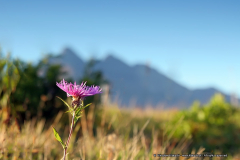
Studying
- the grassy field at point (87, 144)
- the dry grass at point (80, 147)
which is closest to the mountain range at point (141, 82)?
the grassy field at point (87, 144)

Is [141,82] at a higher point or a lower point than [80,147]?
higher

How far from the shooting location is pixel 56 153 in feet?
10.0

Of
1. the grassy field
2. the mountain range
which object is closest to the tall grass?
the grassy field

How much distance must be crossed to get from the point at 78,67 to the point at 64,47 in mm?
16105

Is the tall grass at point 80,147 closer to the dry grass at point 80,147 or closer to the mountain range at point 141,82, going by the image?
the dry grass at point 80,147

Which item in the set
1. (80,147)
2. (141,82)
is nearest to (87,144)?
(80,147)

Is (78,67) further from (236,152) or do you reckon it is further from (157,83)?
(236,152)

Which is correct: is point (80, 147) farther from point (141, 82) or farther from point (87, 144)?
point (141, 82)

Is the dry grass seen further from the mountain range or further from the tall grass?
the mountain range

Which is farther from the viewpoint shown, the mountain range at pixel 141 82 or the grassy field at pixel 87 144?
the mountain range at pixel 141 82

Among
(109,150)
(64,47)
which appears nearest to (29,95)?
(109,150)

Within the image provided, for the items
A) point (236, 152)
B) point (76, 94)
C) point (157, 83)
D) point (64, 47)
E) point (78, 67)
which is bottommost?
point (236, 152)

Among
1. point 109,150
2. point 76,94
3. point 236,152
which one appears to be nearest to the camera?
point 76,94

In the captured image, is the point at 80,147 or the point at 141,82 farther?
the point at 141,82
